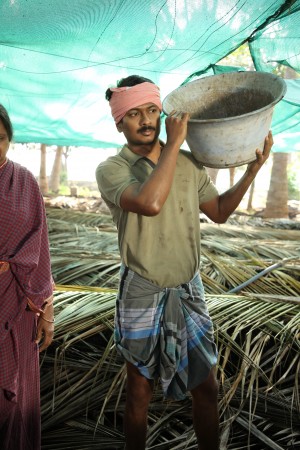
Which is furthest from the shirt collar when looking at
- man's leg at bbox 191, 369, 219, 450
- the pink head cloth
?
man's leg at bbox 191, 369, 219, 450

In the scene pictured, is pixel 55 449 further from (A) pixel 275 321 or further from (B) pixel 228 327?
(A) pixel 275 321

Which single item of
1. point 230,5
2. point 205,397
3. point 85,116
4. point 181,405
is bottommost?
point 181,405

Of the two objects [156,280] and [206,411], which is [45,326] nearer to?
[156,280]

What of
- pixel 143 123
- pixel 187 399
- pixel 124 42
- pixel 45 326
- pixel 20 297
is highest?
pixel 124 42

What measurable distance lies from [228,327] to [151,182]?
1068mm

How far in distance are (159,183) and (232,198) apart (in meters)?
0.38

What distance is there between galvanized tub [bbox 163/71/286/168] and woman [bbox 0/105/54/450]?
1.74 feet

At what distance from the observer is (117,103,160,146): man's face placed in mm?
1344

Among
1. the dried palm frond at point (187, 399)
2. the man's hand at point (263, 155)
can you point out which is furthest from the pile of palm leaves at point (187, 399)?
the man's hand at point (263, 155)

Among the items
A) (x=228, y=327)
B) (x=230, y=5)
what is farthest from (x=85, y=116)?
(x=228, y=327)

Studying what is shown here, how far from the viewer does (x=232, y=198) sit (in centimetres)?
148

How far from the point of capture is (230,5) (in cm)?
207

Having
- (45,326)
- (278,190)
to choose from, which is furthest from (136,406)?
(278,190)

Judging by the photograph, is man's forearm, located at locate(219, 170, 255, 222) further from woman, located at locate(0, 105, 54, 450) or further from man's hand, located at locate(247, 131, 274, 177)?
woman, located at locate(0, 105, 54, 450)
